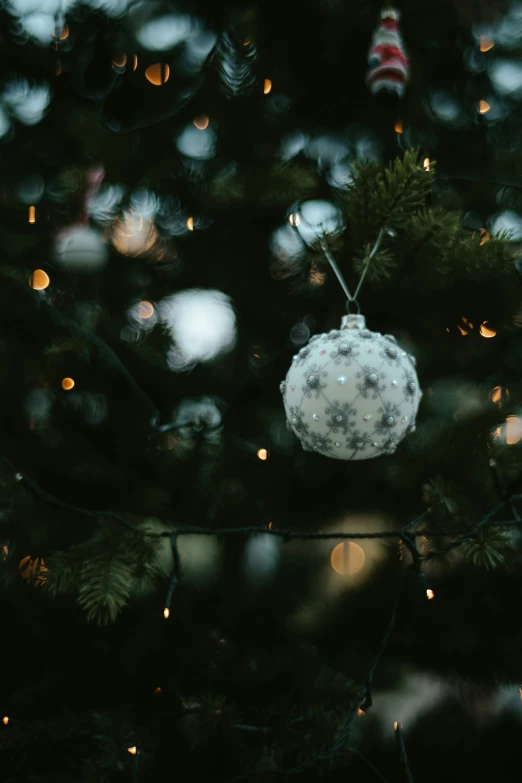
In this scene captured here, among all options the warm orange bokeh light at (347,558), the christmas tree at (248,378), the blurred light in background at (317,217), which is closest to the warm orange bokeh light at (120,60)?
the christmas tree at (248,378)

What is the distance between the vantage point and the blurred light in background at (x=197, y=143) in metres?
0.88

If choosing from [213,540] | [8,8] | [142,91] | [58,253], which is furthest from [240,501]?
[8,8]

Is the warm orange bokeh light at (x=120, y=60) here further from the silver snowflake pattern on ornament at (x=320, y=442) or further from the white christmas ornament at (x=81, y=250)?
the silver snowflake pattern on ornament at (x=320, y=442)

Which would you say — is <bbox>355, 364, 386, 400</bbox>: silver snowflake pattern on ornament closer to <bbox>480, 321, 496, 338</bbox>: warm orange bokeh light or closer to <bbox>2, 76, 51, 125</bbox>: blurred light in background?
<bbox>480, 321, 496, 338</bbox>: warm orange bokeh light

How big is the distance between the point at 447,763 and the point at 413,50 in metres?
1.02

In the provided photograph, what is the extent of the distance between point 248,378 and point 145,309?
0.67 feet

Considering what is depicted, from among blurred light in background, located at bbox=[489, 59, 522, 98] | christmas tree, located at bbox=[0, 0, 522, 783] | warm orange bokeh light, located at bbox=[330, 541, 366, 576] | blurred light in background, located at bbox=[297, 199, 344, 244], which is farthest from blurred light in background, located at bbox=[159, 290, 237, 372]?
blurred light in background, located at bbox=[489, 59, 522, 98]

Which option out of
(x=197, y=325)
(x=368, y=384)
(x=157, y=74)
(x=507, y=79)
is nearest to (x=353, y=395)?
(x=368, y=384)

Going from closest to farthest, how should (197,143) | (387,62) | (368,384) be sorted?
(368,384)
(387,62)
(197,143)

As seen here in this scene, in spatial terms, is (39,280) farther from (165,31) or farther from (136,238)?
(165,31)

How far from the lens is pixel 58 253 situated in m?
0.85

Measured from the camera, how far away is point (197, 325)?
3.24 ft

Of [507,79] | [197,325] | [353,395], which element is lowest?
[197,325]

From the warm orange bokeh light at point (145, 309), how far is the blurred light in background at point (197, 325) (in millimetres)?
16
